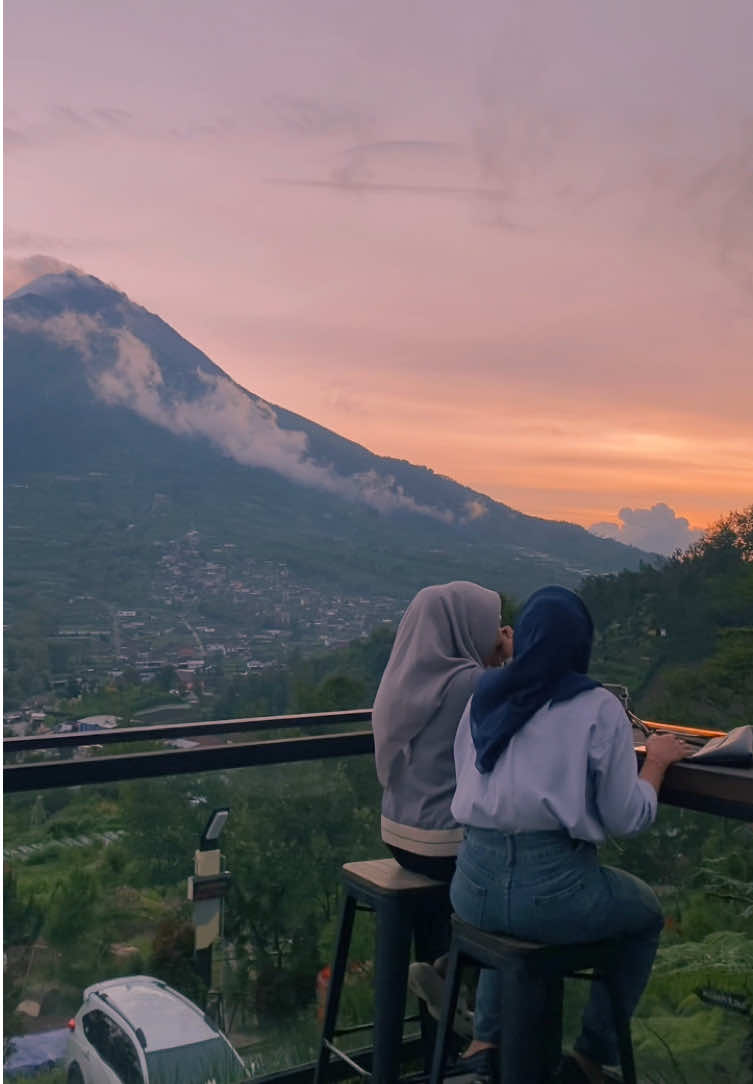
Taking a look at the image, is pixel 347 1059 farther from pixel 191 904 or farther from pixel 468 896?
pixel 468 896

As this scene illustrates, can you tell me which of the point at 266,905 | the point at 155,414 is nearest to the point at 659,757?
the point at 266,905

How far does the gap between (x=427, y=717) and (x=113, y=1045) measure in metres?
1.04

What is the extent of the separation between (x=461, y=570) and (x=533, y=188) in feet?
18.9

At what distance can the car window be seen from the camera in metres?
2.41

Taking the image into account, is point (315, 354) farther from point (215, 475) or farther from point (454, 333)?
point (215, 475)

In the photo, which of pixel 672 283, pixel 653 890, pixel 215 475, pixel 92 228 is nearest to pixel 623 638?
pixel 672 283

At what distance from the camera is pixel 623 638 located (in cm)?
881

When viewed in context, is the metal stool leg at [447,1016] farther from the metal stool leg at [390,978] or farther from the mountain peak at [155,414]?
the mountain peak at [155,414]

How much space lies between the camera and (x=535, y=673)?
2.01 m

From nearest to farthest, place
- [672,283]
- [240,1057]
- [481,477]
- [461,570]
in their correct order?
[240,1057], [672,283], [461,570], [481,477]

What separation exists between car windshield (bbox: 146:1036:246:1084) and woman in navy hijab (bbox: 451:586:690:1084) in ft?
2.96

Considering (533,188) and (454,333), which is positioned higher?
(533,188)

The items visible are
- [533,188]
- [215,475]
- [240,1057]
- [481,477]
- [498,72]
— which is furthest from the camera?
[215,475]

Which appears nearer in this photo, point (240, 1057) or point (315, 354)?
point (240, 1057)
